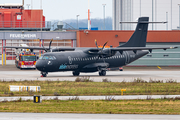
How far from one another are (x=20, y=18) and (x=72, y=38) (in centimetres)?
1184

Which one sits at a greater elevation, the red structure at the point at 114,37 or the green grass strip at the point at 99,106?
the red structure at the point at 114,37

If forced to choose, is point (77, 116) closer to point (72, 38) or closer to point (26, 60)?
point (26, 60)

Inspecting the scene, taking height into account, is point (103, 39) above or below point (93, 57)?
above

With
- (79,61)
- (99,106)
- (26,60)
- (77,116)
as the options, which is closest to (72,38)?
(26,60)

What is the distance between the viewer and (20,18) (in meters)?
66.2

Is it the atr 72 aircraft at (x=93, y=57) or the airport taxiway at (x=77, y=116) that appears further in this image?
the atr 72 aircraft at (x=93, y=57)

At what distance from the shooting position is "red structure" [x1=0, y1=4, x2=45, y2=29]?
6588 centimetres

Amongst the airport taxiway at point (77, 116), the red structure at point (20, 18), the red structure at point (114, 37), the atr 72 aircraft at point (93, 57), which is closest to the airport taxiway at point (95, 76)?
the atr 72 aircraft at point (93, 57)

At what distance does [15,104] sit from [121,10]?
10459cm

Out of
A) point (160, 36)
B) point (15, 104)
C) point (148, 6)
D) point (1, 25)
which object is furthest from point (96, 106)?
point (148, 6)

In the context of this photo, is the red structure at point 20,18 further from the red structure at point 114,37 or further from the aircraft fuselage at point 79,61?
the aircraft fuselage at point 79,61

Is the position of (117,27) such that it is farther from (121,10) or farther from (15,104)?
(15,104)

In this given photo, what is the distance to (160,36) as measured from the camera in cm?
6331

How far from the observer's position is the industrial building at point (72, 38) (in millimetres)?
62625
